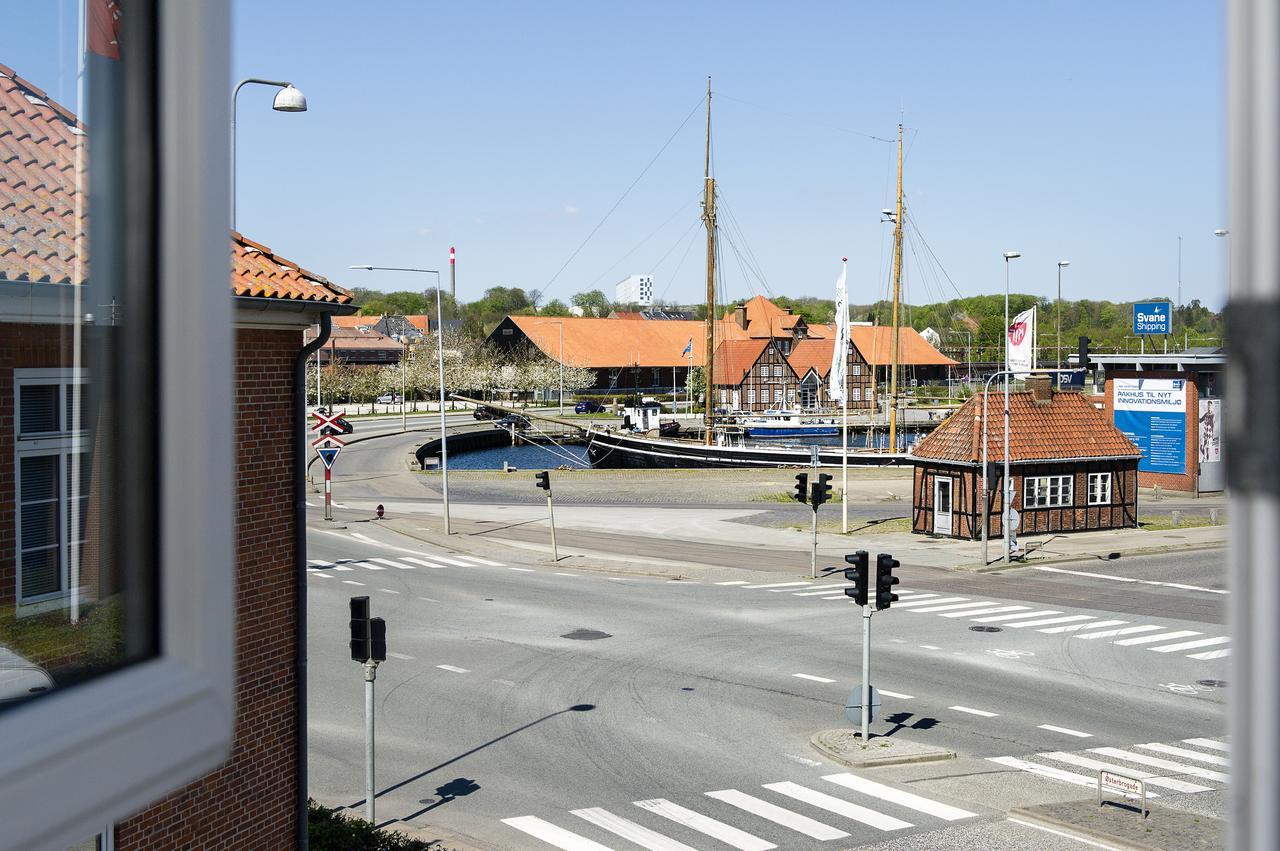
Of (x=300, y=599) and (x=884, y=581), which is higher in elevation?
(x=300, y=599)

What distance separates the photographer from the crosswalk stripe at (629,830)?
13734mm

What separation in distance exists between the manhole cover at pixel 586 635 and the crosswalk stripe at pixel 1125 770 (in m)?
10.3

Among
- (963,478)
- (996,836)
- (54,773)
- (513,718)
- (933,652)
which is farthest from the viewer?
(963,478)

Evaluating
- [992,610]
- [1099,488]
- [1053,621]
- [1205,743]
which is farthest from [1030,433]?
[1205,743]

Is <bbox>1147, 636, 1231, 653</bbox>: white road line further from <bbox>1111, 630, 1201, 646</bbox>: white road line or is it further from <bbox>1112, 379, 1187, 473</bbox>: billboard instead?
<bbox>1112, 379, 1187, 473</bbox>: billboard

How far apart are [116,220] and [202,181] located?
0.16 metres

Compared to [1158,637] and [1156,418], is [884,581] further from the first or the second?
[1156,418]

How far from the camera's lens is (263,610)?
471 inches

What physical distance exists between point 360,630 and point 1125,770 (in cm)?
1036

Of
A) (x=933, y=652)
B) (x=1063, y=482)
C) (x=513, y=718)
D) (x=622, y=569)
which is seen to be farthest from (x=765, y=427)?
(x=513, y=718)

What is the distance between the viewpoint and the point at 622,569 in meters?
33.7

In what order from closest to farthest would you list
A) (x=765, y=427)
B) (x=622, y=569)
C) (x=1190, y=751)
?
(x=1190, y=751) → (x=622, y=569) → (x=765, y=427)

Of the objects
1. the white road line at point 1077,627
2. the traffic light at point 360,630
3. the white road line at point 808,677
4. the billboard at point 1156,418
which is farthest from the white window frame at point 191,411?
the billboard at point 1156,418

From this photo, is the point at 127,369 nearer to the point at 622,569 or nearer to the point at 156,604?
the point at 156,604
